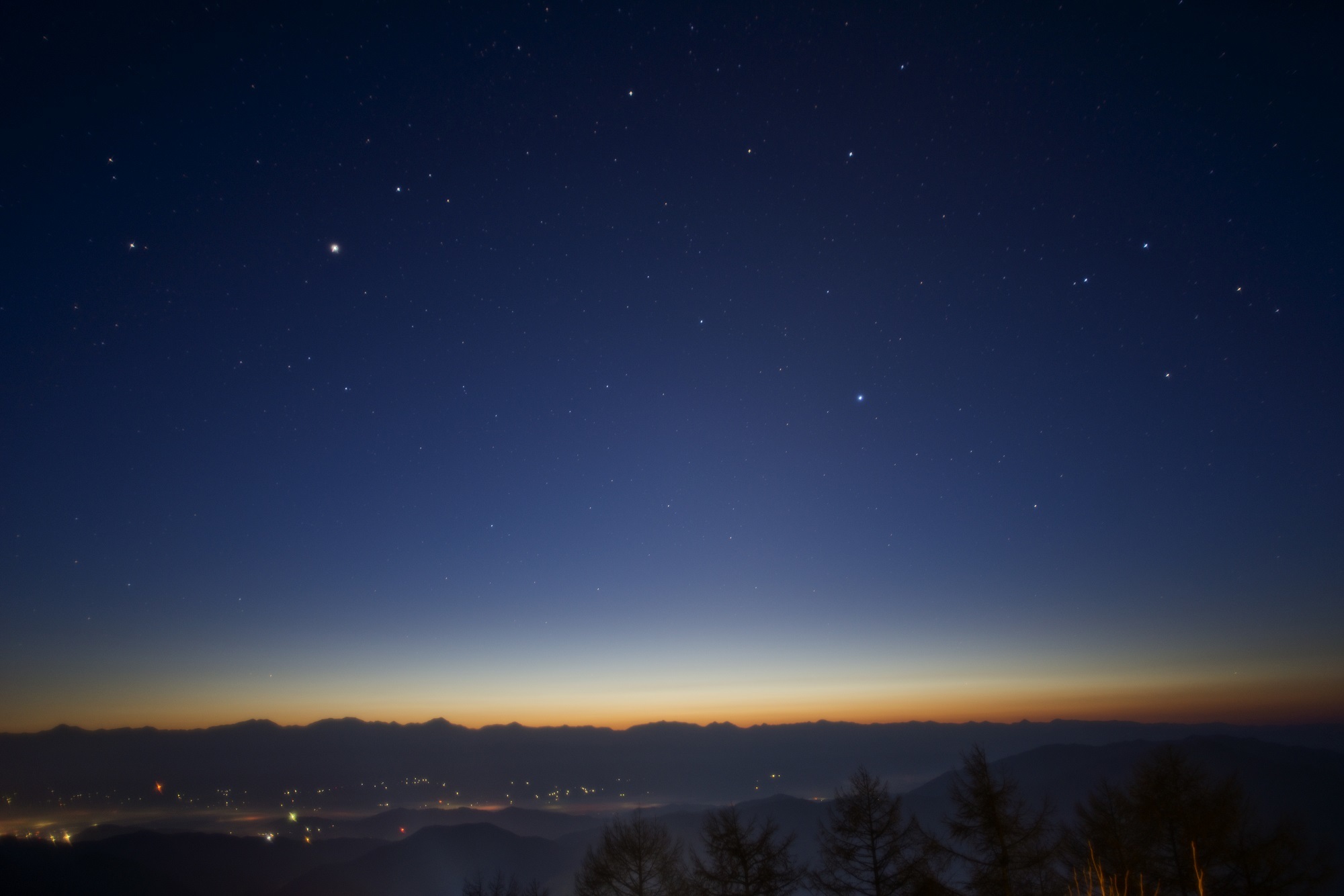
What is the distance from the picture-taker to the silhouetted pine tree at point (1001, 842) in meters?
12.2

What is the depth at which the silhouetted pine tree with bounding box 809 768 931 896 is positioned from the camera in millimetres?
12758

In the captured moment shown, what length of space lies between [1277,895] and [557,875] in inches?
Result: 7959

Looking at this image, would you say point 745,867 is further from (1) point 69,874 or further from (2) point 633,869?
(1) point 69,874

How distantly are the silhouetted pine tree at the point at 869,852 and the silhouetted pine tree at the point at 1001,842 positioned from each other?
81cm

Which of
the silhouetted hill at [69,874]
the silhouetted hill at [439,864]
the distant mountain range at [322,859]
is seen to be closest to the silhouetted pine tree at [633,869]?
the distant mountain range at [322,859]

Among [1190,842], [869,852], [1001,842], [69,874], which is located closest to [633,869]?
[869,852]

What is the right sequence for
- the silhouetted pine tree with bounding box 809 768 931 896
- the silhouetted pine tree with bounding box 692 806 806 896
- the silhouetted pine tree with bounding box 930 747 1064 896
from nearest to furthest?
1. the silhouetted pine tree with bounding box 930 747 1064 896
2. the silhouetted pine tree with bounding box 809 768 931 896
3. the silhouetted pine tree with bounding box 692 806 806 896

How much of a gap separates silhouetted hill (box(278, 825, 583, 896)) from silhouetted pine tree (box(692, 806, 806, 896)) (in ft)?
530

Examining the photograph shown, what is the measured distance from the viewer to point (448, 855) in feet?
Answer: 573

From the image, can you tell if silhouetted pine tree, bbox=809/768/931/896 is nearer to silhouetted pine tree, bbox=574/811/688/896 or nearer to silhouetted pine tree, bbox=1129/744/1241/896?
silhouetted pine tree, bbox=574/811/688/896

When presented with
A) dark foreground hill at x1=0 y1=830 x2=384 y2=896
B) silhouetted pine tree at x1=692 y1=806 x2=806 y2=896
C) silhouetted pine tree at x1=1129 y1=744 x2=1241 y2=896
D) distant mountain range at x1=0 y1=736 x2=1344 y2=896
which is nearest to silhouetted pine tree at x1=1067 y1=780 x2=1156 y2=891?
silhouetted pine tree at x1=1129 y1=744 x2=1241 y2=896

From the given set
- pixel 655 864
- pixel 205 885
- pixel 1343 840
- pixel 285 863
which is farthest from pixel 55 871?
pixel 1343 840

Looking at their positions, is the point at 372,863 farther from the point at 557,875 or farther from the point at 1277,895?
the point at 1277,895

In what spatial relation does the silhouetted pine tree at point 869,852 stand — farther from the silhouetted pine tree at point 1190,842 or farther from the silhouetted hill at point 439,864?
the silhouetted hill at point 439,864
